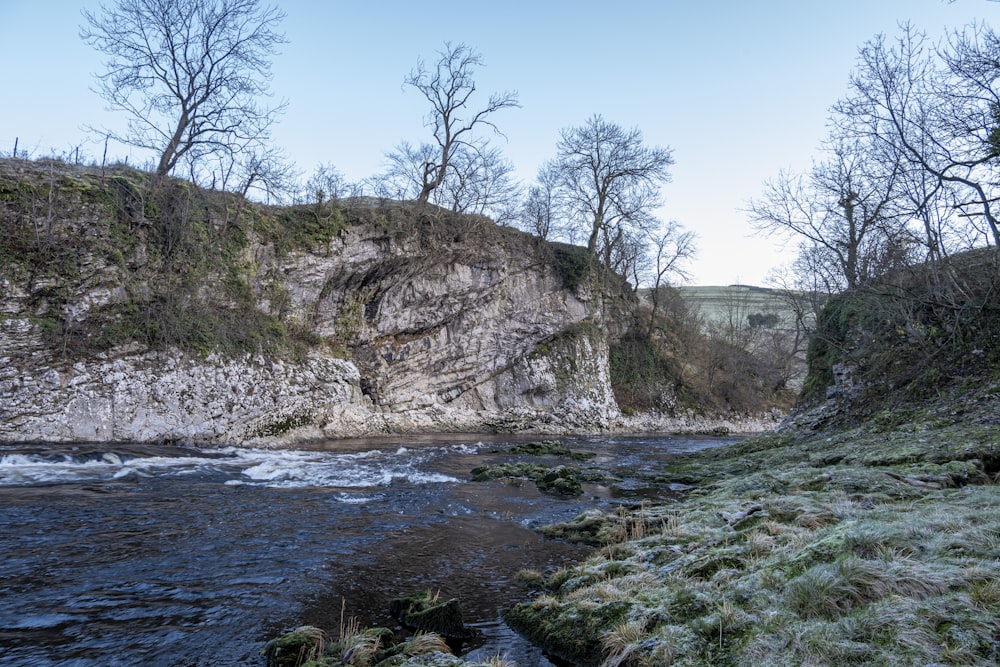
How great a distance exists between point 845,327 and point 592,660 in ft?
59.9

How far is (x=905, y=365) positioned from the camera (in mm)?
13461

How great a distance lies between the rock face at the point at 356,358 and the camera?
14.9 meters

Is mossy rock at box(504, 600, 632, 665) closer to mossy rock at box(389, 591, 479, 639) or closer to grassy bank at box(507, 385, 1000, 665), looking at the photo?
grassy bank at box(507, 385, 1000, 665)

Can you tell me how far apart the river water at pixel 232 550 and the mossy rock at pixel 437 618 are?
21 cm

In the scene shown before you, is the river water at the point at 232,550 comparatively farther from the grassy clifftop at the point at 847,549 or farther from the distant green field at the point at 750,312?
the distant green field at the point at 750,312

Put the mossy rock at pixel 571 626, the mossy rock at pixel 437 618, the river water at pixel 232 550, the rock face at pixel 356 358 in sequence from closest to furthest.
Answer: the mossy rock at pixel 571 626
the river water at pixel 232 550
the mossy rock at pixel 437 618
the rock face at pixel 356 358

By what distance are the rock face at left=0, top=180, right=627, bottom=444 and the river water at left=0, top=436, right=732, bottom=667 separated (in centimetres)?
220

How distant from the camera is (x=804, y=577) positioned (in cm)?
399

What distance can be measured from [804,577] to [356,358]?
22650 mm

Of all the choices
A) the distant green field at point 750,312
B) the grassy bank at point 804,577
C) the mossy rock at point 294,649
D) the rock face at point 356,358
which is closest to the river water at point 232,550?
the mossy rock at point 294,649

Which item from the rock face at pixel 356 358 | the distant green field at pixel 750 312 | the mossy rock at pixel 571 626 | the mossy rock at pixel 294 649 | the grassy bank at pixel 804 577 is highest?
the distant green field at pixel 750 312

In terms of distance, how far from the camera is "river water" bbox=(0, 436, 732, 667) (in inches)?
180

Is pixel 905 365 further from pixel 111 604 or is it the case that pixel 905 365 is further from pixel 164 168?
pixel 164 168

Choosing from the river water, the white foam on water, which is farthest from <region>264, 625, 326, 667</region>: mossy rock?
the white foam on water
